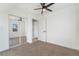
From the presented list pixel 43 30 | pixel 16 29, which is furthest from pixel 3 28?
pixel 43 30

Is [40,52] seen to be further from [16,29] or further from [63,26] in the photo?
[16,29]

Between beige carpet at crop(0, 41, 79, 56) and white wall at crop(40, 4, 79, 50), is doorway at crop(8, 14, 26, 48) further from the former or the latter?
white wall at crop(40, 4, 79, 50)

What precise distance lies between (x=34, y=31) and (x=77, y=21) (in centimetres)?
513

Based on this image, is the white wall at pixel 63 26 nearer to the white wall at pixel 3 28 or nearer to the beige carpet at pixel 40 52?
the beige carpet at pixel 40 52

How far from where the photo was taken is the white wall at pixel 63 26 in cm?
388

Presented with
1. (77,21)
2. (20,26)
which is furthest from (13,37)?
(77,21)

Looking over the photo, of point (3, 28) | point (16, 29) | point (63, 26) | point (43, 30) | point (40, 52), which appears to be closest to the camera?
point (40, 52)

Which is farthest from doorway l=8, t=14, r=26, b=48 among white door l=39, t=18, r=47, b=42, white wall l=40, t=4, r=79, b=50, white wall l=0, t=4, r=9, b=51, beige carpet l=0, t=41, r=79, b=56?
white wall l=40, t=4, r=79, b=50

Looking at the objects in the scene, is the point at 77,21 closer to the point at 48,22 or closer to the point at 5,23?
the point at 48,22

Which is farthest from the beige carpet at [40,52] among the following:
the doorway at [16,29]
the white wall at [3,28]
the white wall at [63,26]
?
the doorway at [16,29]

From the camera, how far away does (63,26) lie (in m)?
4.42

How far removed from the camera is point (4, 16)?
142 inches

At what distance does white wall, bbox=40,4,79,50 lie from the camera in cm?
388

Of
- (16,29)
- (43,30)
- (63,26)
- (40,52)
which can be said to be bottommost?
(40,52)
